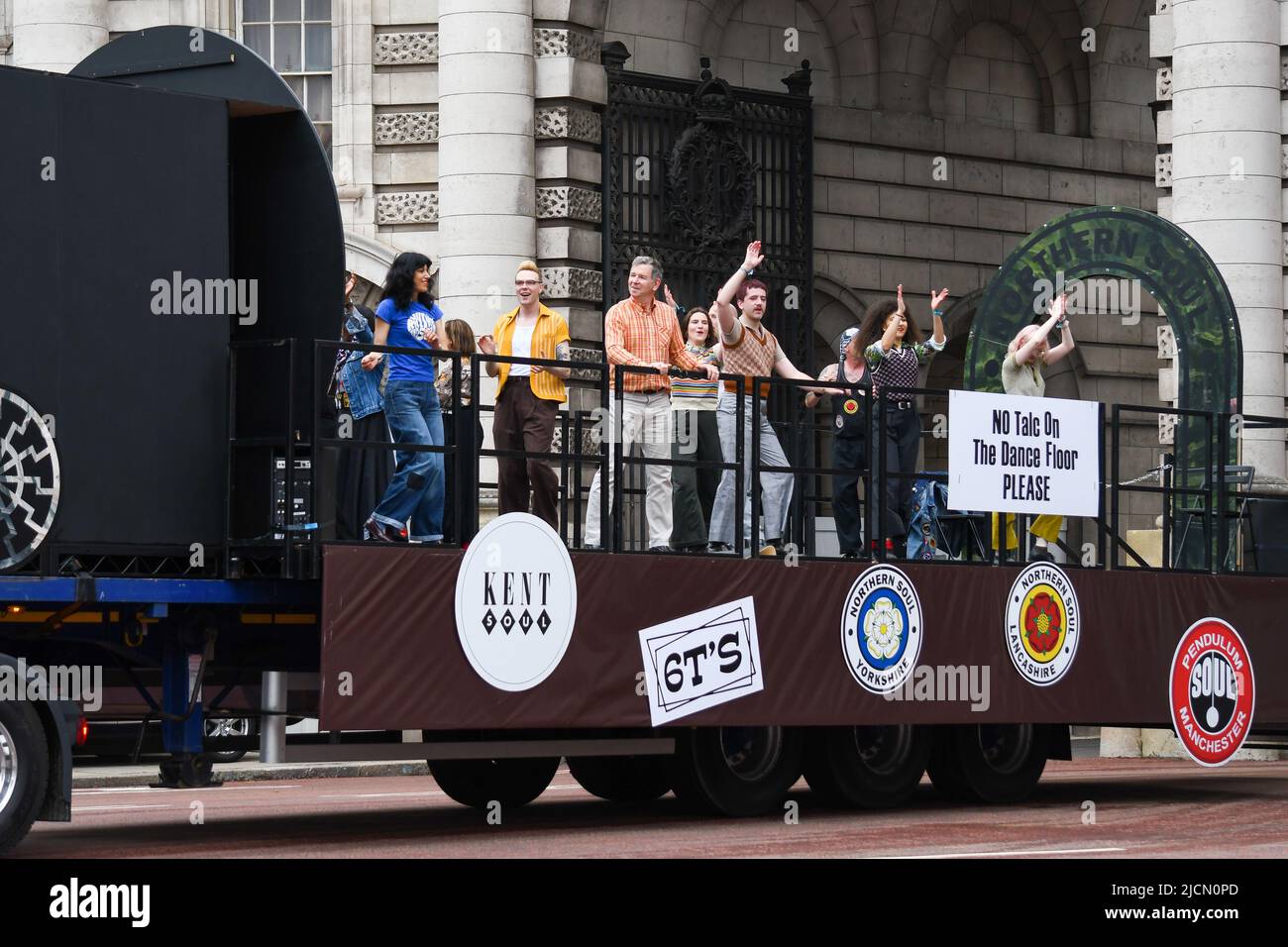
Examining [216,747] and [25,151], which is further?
[216,747]

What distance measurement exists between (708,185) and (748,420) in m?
10.5

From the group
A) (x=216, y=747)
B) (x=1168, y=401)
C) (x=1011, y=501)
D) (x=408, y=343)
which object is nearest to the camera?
(x=216, y=747)

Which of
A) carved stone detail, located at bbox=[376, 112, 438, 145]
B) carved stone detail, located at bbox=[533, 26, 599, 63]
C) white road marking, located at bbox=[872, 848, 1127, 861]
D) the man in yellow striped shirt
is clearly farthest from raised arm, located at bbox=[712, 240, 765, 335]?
carved stone detail, located at bbox=[376, 112, 438, 145]

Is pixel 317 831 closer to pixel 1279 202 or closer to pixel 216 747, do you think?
pixel 216 747

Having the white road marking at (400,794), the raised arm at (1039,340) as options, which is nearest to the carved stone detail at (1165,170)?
the raised arm at (1039,340)

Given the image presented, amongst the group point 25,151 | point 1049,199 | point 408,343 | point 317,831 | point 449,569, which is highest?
point 1049,199

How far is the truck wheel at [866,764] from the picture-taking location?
15.3 meters

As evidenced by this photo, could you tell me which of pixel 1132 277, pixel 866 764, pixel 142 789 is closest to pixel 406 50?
pixel 142 789

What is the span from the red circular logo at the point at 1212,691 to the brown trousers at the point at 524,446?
5051mm

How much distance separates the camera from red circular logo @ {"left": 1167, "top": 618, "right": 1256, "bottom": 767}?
54.4ft

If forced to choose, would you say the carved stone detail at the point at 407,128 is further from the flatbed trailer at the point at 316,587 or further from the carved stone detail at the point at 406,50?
the flatbed trailer at the point at 316,587

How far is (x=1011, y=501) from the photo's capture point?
15.9 m

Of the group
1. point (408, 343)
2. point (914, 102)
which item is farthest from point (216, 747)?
point (914, 102)

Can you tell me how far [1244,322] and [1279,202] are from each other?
123 centimetres
